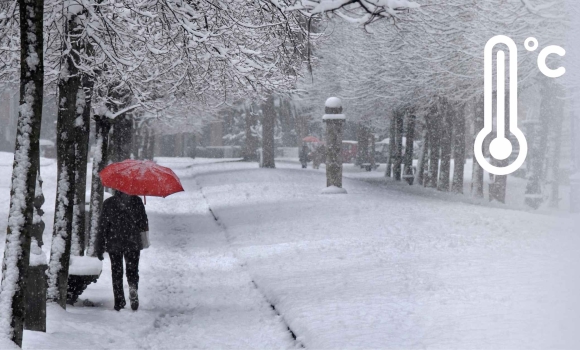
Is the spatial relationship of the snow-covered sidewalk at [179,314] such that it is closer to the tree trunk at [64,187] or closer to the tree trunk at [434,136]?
the tree trunk at [64,187]

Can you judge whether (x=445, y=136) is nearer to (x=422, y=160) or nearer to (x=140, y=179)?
(x=422, y=160)

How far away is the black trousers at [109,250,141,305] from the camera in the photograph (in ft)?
32.8

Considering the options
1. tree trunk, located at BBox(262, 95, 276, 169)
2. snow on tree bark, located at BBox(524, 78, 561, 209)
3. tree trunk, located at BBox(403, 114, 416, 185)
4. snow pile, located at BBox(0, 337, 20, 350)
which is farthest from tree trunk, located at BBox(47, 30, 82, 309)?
tree trunk, located at BBox(262, 95, 276, 169)

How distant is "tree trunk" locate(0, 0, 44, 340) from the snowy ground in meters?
0.88

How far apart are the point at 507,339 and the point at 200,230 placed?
1295cm

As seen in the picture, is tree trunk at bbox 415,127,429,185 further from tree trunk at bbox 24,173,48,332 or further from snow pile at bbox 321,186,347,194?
tree trunk at bbox 24,173,48,332

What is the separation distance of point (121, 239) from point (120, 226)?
17 centimetres

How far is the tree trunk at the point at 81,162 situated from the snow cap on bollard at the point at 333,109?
14930 mm

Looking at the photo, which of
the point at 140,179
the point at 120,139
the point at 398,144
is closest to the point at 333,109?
the point at 120,139

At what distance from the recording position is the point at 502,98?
12492mm

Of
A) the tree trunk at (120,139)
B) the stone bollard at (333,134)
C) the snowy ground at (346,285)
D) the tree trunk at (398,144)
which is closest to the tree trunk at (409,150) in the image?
the tree trunk at (398,144)

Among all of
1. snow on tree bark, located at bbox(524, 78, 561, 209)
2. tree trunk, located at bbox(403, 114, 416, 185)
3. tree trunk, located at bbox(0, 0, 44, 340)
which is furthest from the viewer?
tree trunk, located at bbox(403, 114, 416, 185)

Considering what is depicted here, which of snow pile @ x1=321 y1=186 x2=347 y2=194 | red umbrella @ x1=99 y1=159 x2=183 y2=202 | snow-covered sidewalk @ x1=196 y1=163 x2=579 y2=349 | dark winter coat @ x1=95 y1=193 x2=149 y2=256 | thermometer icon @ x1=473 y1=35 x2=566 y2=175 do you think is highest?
thermometer icon @ x1=473 y1=35 x2=566 y2=175

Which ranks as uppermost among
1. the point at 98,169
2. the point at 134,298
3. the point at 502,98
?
the point at 502,98
